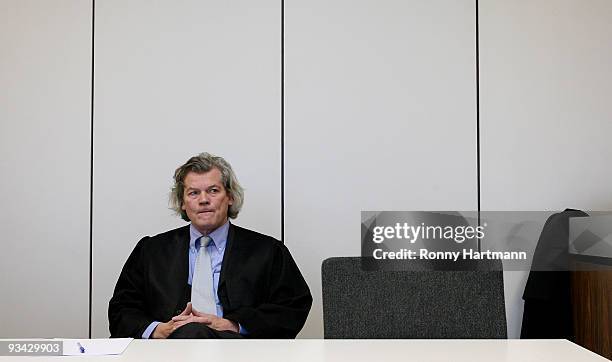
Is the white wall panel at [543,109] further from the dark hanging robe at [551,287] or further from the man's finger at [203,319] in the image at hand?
the man's finger at [203,319]

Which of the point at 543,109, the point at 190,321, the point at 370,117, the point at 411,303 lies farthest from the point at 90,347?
the point at 543,109

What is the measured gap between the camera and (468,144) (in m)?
Result: 4.07

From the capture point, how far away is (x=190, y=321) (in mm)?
3068

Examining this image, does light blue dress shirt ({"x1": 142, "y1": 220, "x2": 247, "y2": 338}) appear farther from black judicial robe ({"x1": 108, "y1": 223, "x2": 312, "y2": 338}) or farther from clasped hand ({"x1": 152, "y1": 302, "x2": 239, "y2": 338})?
clasped hand ({"x1": 152, "y1": 302, "x2": 239, "y2": 338})

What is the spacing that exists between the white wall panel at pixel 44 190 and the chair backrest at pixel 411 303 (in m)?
2.21

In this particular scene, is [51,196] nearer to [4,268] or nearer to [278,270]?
[4,268]

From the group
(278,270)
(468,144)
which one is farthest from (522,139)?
(278,270)

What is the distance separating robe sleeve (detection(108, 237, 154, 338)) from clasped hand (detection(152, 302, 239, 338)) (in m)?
0.10

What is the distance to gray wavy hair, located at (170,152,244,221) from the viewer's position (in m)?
3.42

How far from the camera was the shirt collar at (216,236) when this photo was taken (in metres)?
3.40

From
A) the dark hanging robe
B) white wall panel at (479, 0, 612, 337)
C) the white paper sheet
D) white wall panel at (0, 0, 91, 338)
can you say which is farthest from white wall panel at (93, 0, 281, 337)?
the white paper sheet

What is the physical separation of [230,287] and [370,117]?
1.31 meters

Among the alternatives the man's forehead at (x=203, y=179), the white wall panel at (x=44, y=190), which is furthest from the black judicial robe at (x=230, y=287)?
the white wall panel at (x=44, y=190)

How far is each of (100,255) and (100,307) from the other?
274mm
